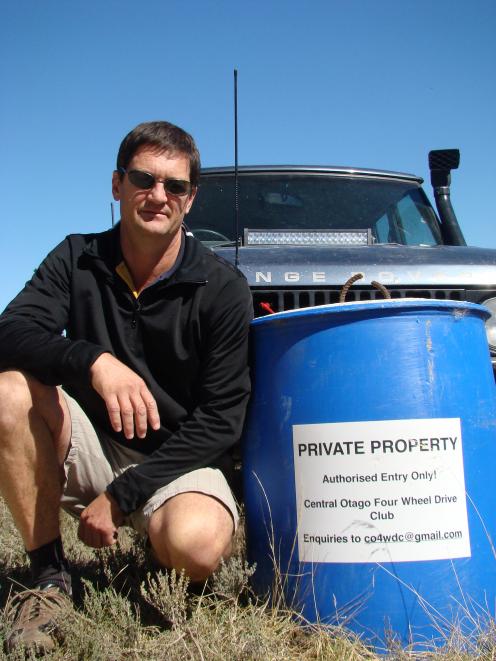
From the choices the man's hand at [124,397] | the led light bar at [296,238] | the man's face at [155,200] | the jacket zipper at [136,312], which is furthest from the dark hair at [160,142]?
the led light bar at [296,238]

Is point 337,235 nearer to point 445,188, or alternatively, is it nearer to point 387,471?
point 445,188

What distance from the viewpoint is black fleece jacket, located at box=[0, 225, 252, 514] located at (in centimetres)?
218

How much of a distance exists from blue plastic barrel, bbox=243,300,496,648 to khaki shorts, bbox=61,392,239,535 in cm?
32

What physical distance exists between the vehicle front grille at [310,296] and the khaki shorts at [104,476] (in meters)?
0.82

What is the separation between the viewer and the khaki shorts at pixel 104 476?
2225mm

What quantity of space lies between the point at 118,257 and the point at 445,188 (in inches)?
94.8

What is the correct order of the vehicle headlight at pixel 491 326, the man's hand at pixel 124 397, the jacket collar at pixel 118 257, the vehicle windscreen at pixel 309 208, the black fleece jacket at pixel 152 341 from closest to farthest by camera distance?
the man's hand at pixel 124 397 → the black fleece jacket at pixel 152 341 → the jacket collar at pixel 118 257 → the vehicle headlight at pixel 491 326 → the vehicle windscreen at pixel 309 208

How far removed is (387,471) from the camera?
1832 millimetres

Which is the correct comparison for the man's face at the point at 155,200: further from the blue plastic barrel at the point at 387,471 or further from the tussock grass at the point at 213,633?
the tussock grass at the point at 213,633

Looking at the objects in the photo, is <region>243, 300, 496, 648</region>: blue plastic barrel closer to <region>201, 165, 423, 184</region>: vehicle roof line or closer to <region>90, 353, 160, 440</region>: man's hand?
<region>90, 353, 160, 440</region>: man's hand

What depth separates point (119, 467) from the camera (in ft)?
7.88

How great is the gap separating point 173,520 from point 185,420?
34 cm

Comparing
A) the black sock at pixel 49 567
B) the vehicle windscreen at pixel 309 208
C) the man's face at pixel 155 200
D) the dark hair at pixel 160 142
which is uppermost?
the vehicle windscreen at pixel 309 208

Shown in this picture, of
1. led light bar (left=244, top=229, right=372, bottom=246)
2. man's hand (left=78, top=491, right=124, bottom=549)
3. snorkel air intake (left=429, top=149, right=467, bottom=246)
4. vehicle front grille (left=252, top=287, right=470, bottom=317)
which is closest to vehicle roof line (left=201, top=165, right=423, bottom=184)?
snorkel air intake (left=429, top=149, right=467, bottom=246)
